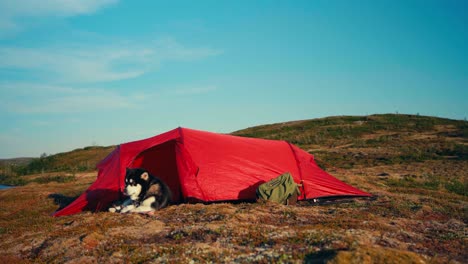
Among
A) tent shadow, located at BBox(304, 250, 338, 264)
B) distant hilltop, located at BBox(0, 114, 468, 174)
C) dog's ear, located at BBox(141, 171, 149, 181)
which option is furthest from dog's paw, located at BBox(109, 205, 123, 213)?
distant hilltop, located at BBox(0, 114, 468, 174)

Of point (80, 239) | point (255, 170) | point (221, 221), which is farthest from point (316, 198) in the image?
point (80, 239)

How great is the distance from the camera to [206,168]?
501 inches

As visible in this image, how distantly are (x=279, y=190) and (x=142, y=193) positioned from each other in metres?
4.29

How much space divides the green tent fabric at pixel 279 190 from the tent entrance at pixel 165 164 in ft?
11.0

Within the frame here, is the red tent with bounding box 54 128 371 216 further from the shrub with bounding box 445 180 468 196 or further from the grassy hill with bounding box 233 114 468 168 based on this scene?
the grassy hill with bounding box 233 114 468 168

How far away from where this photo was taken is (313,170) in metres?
14.3

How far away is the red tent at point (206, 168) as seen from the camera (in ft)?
41.4

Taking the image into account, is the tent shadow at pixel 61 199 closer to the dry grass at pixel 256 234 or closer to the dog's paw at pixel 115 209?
the dry grass at pixel 256 234

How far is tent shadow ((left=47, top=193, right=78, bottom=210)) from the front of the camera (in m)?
15.1

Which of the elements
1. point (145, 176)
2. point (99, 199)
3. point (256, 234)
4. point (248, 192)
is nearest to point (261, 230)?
point (256, 234)

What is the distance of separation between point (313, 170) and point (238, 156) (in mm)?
2989

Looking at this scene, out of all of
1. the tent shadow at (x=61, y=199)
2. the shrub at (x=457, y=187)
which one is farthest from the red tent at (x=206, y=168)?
the shrub at (x=457, y=187)

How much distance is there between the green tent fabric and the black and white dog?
312cm

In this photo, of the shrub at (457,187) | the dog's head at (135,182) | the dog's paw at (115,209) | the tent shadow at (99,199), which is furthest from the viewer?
the shrub at (457,187)
